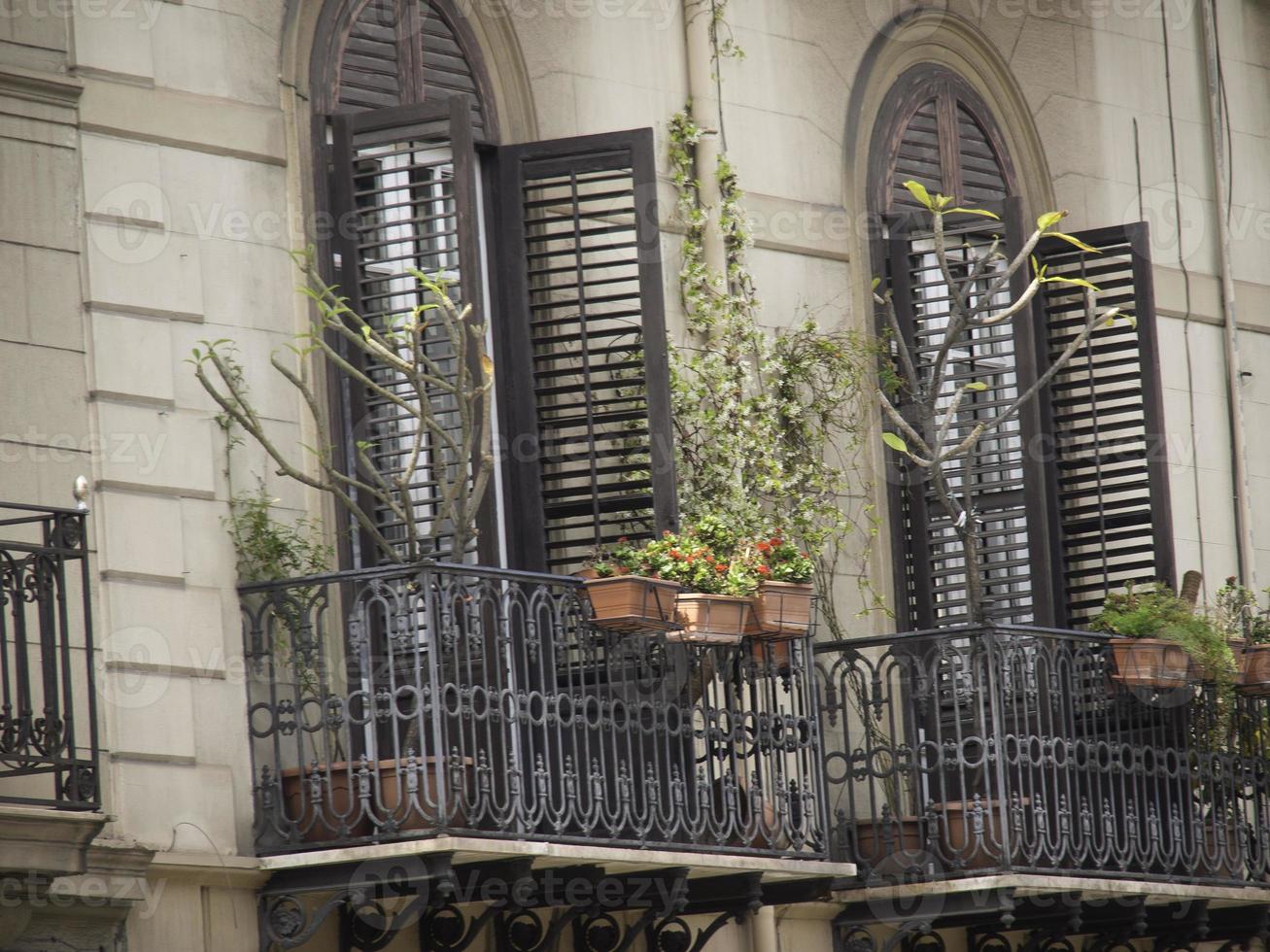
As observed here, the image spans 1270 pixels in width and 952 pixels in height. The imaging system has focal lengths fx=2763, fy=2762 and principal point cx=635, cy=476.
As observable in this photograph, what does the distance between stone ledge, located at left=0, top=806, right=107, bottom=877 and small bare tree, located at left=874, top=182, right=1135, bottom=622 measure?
14.7 feet

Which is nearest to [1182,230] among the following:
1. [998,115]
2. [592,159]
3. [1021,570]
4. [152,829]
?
[998,115]

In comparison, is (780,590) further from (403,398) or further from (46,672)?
(46,672)

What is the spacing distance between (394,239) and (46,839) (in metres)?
3.16

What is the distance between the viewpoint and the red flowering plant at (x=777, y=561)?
11547mm

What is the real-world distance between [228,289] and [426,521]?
1215mm

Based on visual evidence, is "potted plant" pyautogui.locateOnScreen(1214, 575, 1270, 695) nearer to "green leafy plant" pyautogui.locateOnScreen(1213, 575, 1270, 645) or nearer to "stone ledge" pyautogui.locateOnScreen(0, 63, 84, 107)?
"green leafy plant" pyautogui.locateOnScreen(1213, 575, 1270, 645)

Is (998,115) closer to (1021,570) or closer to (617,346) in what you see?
(1021,570)

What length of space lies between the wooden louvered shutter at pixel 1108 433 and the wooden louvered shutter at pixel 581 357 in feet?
10.3

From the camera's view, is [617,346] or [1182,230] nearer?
[617,346]

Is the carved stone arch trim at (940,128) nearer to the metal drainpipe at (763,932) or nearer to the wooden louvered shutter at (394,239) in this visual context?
the wooden louvered shutter at (394,239)

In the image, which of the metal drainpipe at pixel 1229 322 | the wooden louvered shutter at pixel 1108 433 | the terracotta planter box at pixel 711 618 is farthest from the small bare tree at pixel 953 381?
the metal drainpipe at pixel 1229 322

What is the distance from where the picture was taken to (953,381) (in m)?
13.6

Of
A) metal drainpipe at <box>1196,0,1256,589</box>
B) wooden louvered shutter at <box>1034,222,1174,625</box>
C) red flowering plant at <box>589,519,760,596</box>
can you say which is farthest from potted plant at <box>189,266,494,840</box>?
metal drainpipe at <box>1196,0,1256,589</box>

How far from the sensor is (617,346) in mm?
11859
